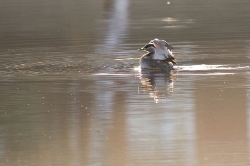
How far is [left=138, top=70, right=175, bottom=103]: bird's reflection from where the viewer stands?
1359 centimetres

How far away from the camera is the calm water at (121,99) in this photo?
953cm

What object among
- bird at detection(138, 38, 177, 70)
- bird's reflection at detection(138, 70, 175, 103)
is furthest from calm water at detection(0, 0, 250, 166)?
bird at detection(138, 38, 177, 70)

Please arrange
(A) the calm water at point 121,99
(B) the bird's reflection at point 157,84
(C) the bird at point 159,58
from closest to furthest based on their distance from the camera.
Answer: (A) the calm water at point 121,99 < (B) the bird's reflection at point 157,84 < (C) the bird at point 159,58

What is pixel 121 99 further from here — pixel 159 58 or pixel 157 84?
pixel 159 58

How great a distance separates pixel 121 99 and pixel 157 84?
174 centimetres

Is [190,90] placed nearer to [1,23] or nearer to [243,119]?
[243,119]

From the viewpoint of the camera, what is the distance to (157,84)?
583 inches

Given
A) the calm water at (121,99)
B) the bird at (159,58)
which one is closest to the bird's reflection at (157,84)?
the calm water at (121,99)

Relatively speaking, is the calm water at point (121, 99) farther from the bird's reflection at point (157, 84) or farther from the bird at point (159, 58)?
the bird at point (159, 58)

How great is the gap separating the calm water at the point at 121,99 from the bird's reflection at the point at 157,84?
0.02m

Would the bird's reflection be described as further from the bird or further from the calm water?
the bird

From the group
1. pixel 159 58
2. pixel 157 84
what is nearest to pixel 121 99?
pixel 157 84

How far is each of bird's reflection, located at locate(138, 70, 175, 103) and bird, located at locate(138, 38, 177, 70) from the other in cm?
26

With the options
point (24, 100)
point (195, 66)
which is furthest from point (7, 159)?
point (195, 66)
